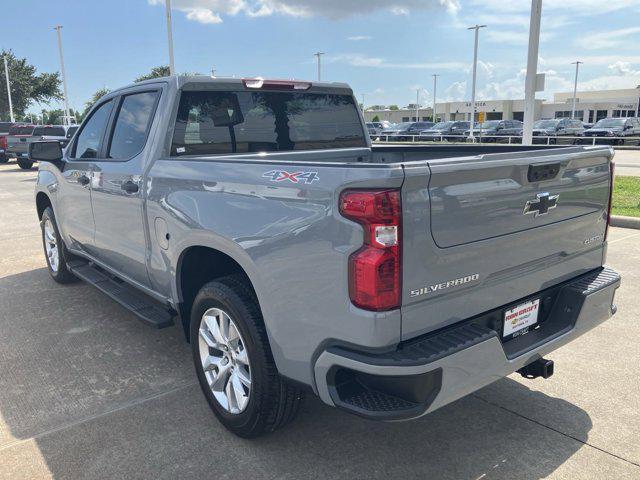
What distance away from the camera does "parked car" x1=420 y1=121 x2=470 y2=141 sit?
37888 millimetres

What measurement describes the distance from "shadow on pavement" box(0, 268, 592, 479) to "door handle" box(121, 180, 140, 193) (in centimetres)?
125

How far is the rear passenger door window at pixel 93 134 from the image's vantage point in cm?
468

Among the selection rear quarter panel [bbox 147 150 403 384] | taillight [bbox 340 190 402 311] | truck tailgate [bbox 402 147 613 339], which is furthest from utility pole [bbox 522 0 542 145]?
taillight [bbox 340 190 402 311]

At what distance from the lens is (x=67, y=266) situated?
18.1 ft

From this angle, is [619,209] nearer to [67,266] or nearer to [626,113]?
[67,266]

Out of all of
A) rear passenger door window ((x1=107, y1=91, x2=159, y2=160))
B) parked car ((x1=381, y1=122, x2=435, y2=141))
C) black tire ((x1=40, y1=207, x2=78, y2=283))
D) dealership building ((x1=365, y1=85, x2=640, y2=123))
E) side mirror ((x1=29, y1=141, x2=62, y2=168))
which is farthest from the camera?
dealership building ((x1=365, y1=85, x2=640, y2=123))

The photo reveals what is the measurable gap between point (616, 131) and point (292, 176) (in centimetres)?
3227

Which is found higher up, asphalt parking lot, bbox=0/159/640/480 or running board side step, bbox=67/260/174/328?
running board side step, bbox=67/260/174/328

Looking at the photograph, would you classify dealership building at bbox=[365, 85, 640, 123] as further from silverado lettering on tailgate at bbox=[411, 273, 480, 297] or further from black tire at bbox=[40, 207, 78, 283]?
silverado lettering on tailgate at bbox=[411, 273, 480, 297]

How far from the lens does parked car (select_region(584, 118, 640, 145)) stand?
96.4 feet

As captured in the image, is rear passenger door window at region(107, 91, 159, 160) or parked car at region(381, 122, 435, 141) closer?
rear passenger door window at region(107, 91, 159, 160)

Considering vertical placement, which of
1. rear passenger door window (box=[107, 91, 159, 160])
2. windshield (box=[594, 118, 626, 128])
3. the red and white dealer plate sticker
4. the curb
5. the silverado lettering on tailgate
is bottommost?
the curb

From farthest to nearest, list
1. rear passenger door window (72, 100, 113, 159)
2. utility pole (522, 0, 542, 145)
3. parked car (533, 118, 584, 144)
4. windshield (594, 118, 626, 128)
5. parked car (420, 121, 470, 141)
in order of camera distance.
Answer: parked car (420, 121, 470, 141), parked car (533, 118, 584, 144), windshield (594, 118, 626, 128), utility pole (522, 0, 542, 145), rear passenger door window (72, 100, 113, 159)

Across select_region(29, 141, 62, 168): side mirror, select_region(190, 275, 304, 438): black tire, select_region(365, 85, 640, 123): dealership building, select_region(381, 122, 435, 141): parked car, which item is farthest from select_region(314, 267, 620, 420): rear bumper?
select_region(365, 85, 640, 123): dealership building
